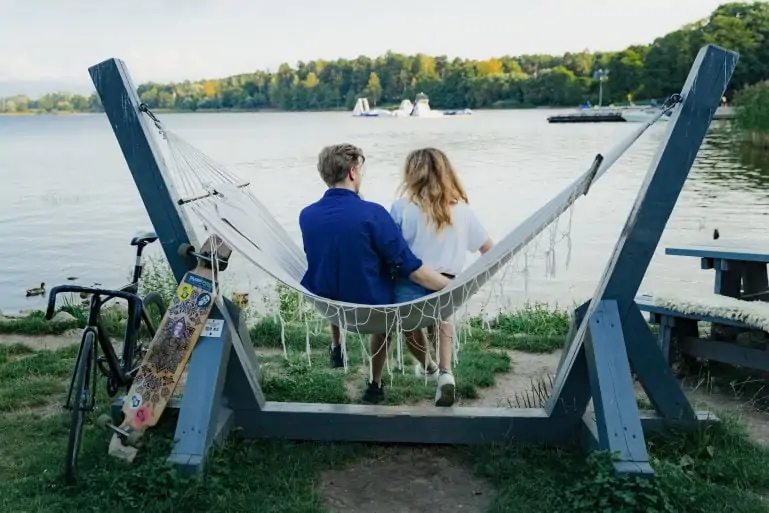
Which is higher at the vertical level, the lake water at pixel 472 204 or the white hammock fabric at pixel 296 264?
the white hammock fabric at pixel 296 264

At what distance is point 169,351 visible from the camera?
319 centimetres

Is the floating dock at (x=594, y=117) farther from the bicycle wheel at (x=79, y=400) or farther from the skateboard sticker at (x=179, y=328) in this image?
the bicycle wheel at (x=79, y=400)

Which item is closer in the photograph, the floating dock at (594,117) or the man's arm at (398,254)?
the man's arm at (398,254)

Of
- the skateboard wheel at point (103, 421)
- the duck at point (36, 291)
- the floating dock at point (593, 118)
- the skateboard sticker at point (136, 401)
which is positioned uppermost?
the skateboard sticker at point (136, 401)

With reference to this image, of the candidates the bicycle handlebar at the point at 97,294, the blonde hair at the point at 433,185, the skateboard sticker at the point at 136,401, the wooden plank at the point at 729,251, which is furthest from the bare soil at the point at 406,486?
the wooden plank at the point at 729,251

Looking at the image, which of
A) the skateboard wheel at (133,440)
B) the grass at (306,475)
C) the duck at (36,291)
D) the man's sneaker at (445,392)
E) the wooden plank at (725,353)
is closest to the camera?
the grass at (306,475)

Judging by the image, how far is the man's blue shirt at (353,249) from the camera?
330 centimetres

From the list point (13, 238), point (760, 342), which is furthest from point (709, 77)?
point (13, 238)

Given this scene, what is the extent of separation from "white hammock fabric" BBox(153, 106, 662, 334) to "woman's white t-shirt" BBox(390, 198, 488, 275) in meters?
0.30

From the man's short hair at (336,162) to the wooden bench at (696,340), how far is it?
192 cm

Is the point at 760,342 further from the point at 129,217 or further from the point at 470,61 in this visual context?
the point at 470,61

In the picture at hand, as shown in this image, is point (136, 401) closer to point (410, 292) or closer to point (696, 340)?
point (410, 292)

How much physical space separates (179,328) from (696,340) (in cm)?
273

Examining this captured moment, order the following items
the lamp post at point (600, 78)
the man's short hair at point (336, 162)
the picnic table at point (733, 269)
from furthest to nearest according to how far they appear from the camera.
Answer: the lamp post at point (600, 78) < the picnic table at point (733, 269) < the man's short hair at point (336, 162)
